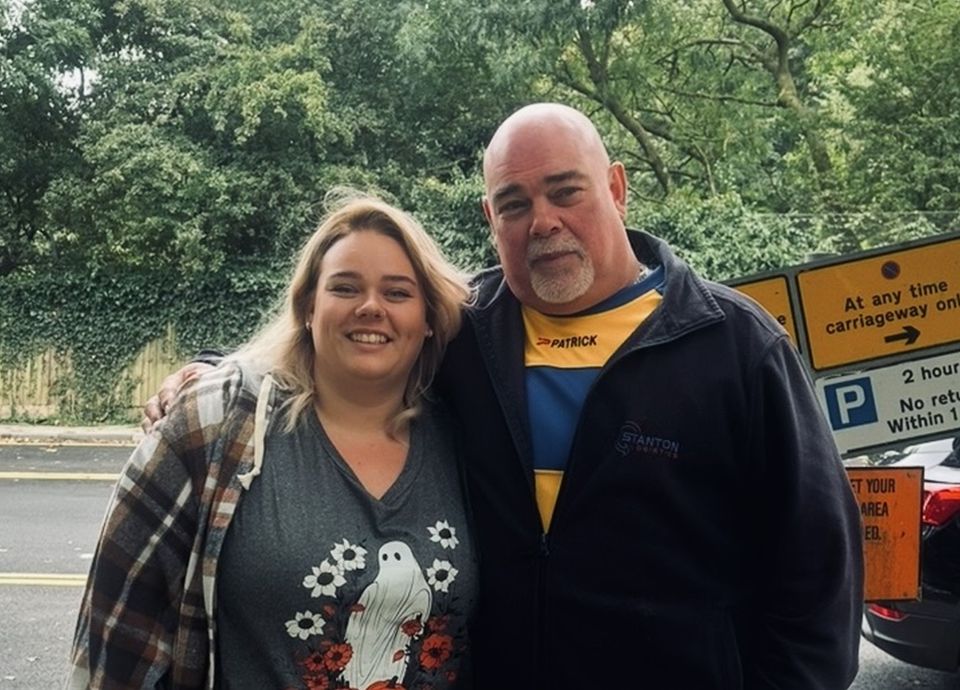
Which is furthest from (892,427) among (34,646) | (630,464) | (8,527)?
(8,527)

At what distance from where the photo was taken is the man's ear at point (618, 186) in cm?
243

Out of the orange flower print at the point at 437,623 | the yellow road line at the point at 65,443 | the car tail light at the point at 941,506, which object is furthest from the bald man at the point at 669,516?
the yellow road line at the point at 65,443

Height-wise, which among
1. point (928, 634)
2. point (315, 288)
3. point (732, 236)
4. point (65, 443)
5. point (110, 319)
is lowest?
point (928, 634)

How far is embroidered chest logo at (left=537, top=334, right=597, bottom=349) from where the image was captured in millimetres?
2270

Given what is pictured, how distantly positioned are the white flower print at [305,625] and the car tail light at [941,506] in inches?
115

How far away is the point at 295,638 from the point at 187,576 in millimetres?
252

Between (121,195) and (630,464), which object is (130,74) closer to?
(121,195)

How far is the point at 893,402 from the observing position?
3.13 m

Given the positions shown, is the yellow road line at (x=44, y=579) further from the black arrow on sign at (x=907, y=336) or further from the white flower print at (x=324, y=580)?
the black arrow on sign at (x=907, y=336)

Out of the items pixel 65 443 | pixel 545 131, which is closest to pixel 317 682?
pixel 545 131

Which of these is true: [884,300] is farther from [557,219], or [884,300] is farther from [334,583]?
[334,583]

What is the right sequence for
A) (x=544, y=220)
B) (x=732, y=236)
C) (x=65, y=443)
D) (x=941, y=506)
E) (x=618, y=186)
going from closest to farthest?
(x=544, y=220) < (x=618, y=186) < (x=941, y=506) < (x=65, y=443) < (x=732, y=236)

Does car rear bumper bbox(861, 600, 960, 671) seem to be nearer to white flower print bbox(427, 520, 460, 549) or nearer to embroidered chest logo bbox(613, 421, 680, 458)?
embroidered chest logo bbox(613, 421, 680, 458)

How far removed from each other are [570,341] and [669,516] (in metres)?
0.46
